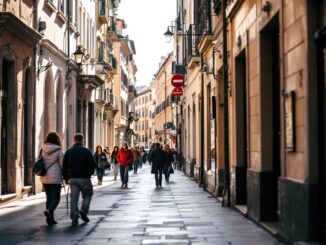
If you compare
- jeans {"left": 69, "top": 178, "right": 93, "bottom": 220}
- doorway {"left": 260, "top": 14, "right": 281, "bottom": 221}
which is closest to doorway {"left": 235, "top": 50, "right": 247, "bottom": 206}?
doorway {"left": 260, "top": 14, "right": 281, "bottom": 221}

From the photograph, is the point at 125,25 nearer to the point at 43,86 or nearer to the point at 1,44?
the point at 43,86

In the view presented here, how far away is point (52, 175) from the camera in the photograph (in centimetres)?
1434

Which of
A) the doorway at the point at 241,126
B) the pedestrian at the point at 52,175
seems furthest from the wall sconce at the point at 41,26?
the pedestrian at the point at 52,175

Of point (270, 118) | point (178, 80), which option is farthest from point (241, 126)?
point (178, 80)

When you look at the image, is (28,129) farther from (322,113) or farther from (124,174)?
(322,113)

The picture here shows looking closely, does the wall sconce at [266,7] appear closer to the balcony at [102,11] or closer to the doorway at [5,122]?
the doorway at [5,122]

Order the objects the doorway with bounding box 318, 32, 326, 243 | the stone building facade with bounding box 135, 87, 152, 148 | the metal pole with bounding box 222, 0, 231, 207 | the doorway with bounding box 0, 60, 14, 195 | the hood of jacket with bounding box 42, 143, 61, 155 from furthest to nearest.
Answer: the stone building facade with bounding box 135, 87, 152, 148, the doorway with bounding box 0, 60, 14, 195, the metal pole with bounding box 222, 0, 231, 207, the hood of jacket with bounding box 42, 143, 61, 155, the doorway with bounding box 318, 32, 326, 243

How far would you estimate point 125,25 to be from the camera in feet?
286

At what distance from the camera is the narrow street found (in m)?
11.7

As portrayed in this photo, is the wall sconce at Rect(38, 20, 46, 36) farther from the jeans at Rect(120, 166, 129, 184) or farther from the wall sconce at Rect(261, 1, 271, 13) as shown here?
the wall sconce at Rect(261, 1, 271, 13)

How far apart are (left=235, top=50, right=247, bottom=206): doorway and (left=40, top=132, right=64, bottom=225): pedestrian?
4489mm

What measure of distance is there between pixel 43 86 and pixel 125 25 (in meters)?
63.1

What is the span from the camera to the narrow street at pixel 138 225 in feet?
38.4

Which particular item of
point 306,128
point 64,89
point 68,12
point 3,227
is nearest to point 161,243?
point 306,128
